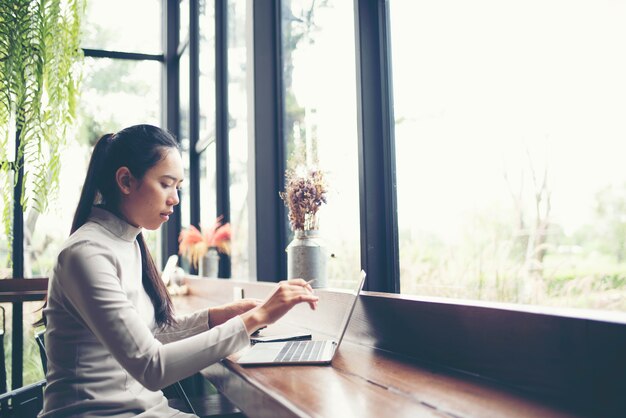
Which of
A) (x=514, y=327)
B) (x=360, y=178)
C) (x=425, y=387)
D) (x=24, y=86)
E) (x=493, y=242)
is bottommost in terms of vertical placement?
(x=425, y=387)

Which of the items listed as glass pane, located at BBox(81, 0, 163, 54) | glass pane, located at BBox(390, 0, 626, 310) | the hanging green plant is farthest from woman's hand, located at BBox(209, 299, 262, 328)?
glass pane, located at BBox(81, 0, 163, 54)

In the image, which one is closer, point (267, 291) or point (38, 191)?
point (267, 291)

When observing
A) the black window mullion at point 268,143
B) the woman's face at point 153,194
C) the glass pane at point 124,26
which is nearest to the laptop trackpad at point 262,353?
the woman's face at point 153,194

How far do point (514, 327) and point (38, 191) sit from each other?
2860mm

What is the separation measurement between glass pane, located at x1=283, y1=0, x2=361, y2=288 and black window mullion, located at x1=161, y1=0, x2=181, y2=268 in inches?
108

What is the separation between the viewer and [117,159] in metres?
1.46

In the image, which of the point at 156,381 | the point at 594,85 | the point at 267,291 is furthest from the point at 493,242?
the point at 267,291

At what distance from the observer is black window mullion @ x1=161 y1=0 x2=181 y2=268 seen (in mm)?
5387

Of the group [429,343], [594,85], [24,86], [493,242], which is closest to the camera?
[594,85]

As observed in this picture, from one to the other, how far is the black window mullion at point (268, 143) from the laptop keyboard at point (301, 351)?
1215 millimetres

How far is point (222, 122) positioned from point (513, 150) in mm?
2784

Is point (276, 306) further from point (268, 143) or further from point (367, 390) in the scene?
point (268, 143)

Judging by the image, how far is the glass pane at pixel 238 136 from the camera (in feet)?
12.0

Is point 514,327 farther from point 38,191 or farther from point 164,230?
point 164,230
